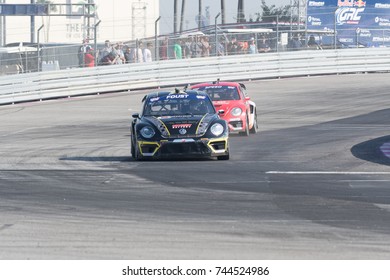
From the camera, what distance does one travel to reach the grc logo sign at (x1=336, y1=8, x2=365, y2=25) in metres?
52.6

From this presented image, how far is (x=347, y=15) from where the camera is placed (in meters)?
52.8

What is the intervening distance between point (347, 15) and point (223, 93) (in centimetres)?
3141

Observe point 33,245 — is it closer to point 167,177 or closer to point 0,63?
point 167,177

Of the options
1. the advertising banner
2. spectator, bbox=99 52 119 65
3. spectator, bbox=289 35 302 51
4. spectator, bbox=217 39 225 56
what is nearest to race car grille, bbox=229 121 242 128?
spectator, bbox=99 52 119 65

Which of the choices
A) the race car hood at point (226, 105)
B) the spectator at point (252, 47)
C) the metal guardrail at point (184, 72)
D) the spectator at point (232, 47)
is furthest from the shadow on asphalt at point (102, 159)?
the spectator at point (252, 47)

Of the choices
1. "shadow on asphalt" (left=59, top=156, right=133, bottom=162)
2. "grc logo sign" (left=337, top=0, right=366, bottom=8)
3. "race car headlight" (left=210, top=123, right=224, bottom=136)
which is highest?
"grc logo sign" (left=337, top=0, right=366, bottom=8)

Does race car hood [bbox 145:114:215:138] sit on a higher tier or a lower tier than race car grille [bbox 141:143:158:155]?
higher

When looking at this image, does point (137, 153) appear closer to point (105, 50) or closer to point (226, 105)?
point (226, 105)

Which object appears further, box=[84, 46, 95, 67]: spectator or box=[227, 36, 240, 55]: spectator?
box=[227, 36, 240, 55]: spectator

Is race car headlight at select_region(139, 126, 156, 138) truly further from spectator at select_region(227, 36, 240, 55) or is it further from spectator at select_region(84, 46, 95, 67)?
spectator at select_region(227, 36, 240, 55)

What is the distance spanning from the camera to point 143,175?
1552cm

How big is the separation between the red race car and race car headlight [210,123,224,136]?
4.04m
